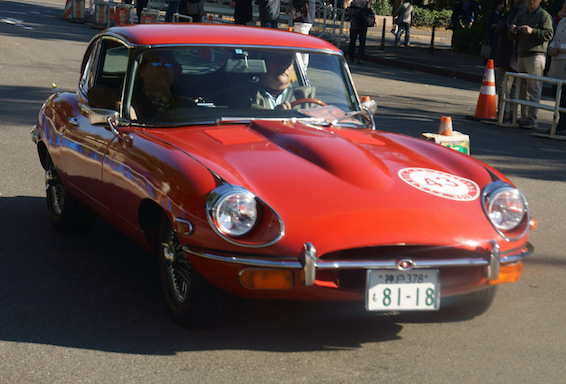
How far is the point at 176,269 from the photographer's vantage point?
15.2ft

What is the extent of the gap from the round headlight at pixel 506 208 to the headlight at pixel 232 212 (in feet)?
3.90

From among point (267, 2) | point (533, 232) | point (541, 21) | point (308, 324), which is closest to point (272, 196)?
point (308, 324)

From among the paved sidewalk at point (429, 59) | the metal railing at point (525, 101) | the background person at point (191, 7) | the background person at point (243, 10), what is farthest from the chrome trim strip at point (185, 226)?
the background person at point (191, 7)

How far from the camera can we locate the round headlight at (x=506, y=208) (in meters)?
4.59

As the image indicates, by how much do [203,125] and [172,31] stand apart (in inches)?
32.8

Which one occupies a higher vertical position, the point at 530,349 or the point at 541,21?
the point at 541,21

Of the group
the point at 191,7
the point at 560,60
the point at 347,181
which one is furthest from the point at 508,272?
the point at 191,7

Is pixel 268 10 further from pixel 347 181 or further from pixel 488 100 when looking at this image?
pixel 347 181

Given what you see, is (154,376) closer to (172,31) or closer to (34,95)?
(172,31)

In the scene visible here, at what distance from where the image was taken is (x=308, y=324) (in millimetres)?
4727

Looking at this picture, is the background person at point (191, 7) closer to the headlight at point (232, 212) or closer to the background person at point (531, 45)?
the background person at point (531, 45)

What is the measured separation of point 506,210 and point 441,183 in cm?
34

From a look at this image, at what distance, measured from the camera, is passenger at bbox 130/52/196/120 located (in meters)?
5.42

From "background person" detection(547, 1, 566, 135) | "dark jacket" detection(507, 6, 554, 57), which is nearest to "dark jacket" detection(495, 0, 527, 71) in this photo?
"dark jacket" detection(507, 6, 554, 57)
